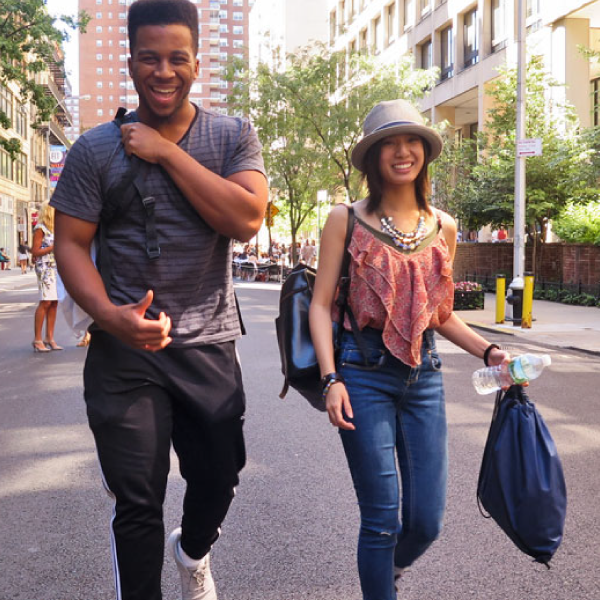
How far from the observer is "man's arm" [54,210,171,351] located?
2.45 metres

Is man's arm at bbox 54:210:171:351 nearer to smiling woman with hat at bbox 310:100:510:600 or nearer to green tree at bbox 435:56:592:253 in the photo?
smiling woman with hat at bbox 310:100:510:600

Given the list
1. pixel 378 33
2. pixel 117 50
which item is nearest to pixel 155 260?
pixel 378 33

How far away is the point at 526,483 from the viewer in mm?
2791

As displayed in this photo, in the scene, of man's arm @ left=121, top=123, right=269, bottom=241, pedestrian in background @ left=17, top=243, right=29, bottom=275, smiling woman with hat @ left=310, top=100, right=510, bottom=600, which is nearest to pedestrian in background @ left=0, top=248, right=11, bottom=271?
pedestrian in background @ left=17, top=243, right=29, bottom=275

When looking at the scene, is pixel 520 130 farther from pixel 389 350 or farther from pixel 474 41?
pixel 474 41

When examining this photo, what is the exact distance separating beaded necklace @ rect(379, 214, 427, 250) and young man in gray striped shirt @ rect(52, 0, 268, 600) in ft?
1.56

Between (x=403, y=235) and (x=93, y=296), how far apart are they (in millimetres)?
1043

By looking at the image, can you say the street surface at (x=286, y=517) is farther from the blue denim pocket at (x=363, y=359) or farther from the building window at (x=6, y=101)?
the building window at (x=6, y=101)

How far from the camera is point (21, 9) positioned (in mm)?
22266

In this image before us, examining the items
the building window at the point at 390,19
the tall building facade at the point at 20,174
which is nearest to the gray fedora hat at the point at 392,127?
the building window at the point at 390,19

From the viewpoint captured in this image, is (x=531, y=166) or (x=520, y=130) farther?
(x=531, y=166)

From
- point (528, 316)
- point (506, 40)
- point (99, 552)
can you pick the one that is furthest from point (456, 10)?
point (99, 552)

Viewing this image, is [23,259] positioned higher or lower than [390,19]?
lower

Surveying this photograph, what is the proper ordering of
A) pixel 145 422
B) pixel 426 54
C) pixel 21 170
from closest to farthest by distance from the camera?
pixel 145 422, pixel 426 54, pixel 21 170
